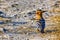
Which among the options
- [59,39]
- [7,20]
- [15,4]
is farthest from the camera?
[15,4]

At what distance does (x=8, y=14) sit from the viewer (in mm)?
4031

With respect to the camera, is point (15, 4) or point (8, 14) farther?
point (15, 4)

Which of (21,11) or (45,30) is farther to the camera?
(21,11)

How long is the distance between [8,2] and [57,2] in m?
0.86

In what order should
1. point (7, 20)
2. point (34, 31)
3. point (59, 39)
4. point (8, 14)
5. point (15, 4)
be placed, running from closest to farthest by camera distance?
point (59, 39)
point (34, 31)
point (7, 20)
point (8, 14)
point (15, 4)

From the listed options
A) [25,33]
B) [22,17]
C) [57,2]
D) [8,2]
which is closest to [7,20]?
[22,17]

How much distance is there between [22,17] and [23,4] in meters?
0.63

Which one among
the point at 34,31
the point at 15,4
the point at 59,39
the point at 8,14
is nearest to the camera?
the point at 59,39

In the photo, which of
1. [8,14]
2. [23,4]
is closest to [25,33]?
[8,14]

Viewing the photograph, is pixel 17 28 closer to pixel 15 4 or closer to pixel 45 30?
pixel 45 30

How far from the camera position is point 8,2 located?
4578 millimetres

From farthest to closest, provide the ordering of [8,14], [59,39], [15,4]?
[15,4] < [8,14] < [59,39]

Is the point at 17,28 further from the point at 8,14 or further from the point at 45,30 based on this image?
the point at 8,14

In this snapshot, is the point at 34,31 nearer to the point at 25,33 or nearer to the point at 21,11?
the point at 25,33
